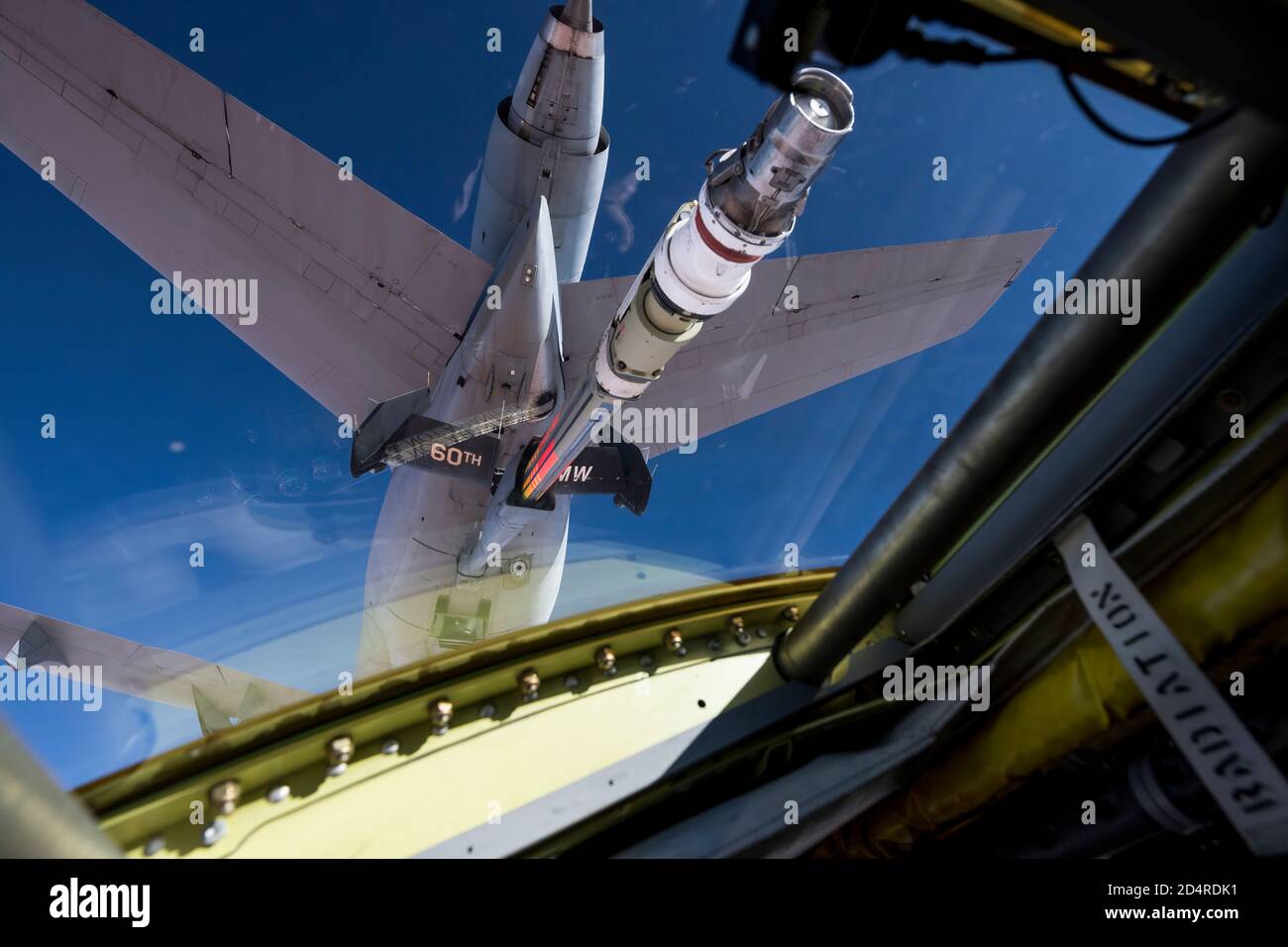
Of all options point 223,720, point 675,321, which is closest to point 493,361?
point 675,321

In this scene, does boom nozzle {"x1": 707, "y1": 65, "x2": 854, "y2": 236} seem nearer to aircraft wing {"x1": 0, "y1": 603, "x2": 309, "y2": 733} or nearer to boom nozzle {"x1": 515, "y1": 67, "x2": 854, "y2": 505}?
boom nozzle {"x1": 515, "y1": 67, "x2": 854, "y2": 505}

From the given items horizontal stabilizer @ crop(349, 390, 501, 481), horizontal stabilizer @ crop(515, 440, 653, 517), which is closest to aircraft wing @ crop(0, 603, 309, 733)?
horizontal stabilizer @ crop(349, 390, 501, 481)

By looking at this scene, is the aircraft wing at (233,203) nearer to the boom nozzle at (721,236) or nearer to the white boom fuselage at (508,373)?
the white boom fuselage at (508,373)

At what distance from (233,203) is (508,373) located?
10.6 ft

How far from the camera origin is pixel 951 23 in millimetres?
1491

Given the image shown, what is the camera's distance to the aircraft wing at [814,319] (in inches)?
286

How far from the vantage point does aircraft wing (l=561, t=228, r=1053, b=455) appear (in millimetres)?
7270

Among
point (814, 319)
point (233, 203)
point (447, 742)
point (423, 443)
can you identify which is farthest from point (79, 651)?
point (814, 319)

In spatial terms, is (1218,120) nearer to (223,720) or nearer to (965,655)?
(965,655)

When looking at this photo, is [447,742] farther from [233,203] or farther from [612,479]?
[233,203]

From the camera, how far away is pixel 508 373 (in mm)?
6121

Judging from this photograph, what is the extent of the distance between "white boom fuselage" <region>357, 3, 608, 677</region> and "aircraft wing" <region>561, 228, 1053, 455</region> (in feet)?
3.40

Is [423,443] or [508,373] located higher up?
[508,373]

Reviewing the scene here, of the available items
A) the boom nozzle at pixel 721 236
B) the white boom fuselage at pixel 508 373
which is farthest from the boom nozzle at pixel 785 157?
the white boom fuselage at pixel 508 373
